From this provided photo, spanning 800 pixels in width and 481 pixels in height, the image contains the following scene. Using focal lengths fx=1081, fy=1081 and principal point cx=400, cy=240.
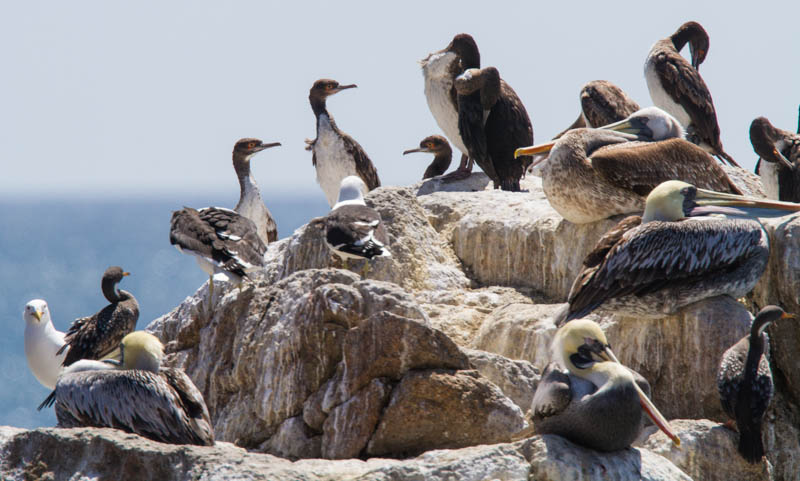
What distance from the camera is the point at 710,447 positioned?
6477 mm

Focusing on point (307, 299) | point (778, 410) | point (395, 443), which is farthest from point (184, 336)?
point (778, 410)

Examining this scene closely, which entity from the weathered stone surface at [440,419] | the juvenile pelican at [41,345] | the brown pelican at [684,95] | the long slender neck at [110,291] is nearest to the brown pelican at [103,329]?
the long slender neck at [110,291]

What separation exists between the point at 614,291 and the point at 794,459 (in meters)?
1.62

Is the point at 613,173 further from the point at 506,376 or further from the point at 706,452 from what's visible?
the point at 706,452

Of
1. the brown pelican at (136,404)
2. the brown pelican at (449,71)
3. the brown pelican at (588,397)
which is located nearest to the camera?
the brown pelican at (588,397)

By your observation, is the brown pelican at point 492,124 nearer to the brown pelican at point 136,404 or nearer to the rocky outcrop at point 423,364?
the rocky outcrop at point 423,364

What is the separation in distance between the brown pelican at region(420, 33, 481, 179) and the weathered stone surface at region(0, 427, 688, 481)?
321 inches

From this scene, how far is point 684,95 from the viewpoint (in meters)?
12.3

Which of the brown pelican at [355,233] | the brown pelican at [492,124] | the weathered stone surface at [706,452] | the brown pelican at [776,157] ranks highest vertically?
the brown pelican at [492,124]

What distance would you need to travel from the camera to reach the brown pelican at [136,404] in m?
6.09

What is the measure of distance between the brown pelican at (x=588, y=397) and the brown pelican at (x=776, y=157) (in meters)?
5.09

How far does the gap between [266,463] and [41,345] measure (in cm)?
623

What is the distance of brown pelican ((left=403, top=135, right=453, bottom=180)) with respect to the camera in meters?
14.4

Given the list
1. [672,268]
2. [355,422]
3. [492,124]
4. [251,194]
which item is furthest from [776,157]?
[251,194]
